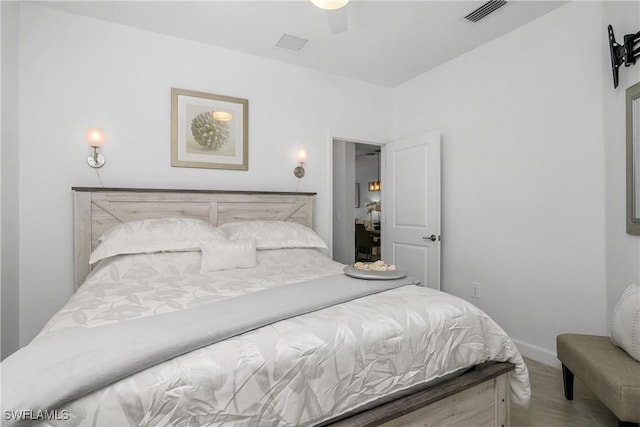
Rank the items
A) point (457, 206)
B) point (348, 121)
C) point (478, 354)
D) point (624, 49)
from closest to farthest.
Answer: point (478, 354), point (624, 49), point (457, 206), point (348, 121)

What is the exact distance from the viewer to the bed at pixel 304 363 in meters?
0.91

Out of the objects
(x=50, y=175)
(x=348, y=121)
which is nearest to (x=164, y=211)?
(x=50, y=175)

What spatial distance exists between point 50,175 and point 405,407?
287cm

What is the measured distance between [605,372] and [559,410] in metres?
0.54

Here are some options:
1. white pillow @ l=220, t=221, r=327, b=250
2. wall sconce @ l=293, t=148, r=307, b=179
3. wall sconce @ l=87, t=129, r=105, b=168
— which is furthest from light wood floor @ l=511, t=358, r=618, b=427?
wall sconce @ l=87, t=129, r=105, b=168

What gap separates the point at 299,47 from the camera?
3.10 meters

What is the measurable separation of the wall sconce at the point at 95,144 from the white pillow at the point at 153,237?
601 mm

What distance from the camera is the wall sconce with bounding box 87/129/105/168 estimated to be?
2557 mm

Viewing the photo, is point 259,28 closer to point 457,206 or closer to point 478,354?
point 457,206

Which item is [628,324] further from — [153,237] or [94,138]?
[94,138]

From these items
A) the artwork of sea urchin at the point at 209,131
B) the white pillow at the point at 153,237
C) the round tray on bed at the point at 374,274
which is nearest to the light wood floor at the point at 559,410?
the round tray on bed at the point at 374,274

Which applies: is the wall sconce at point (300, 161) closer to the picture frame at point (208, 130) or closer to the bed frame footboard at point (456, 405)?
the picture frame at point (208, 130)

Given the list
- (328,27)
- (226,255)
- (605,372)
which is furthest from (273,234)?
(605,372)

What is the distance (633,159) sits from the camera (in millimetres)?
1962
